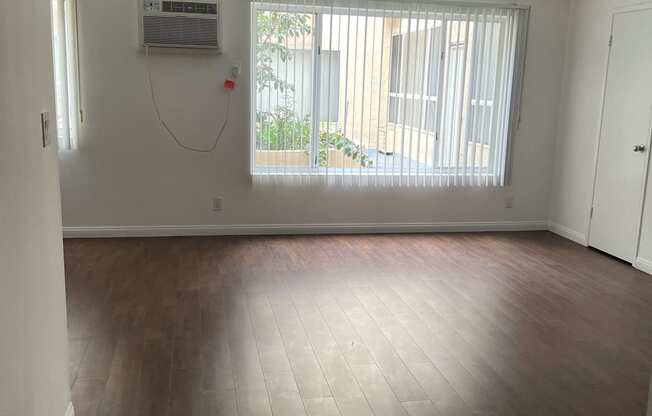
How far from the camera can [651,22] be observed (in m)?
4.79

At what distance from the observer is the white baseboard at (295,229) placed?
5.39m

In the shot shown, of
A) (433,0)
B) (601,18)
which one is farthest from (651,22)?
(433,0)

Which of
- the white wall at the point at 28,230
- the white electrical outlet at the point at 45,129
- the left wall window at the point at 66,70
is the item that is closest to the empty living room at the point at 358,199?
the left wall window at the point at 66,70

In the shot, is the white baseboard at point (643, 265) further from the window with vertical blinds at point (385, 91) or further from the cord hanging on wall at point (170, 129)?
the cord hanging on wall at point (170, 129)

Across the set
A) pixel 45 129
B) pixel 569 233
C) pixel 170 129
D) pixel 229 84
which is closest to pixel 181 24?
pixel 229 84

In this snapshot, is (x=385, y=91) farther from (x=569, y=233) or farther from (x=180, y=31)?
(x=569, y=233)

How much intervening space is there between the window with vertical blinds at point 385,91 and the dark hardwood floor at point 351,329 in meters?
0.85

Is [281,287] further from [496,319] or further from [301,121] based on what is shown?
[301,121]

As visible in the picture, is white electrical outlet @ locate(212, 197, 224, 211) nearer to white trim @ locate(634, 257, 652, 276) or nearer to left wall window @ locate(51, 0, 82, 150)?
left wall window @ locate(51, 0, 82, 150)

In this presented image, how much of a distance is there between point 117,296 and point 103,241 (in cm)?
148

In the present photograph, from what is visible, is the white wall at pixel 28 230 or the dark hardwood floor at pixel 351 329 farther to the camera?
the dark hardwood floor at pixel 351 329

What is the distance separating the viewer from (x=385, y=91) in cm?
559

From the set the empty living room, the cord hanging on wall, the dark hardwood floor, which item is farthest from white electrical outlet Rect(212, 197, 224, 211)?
the cord hanging on wall

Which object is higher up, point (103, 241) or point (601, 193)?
point (601, 193)
